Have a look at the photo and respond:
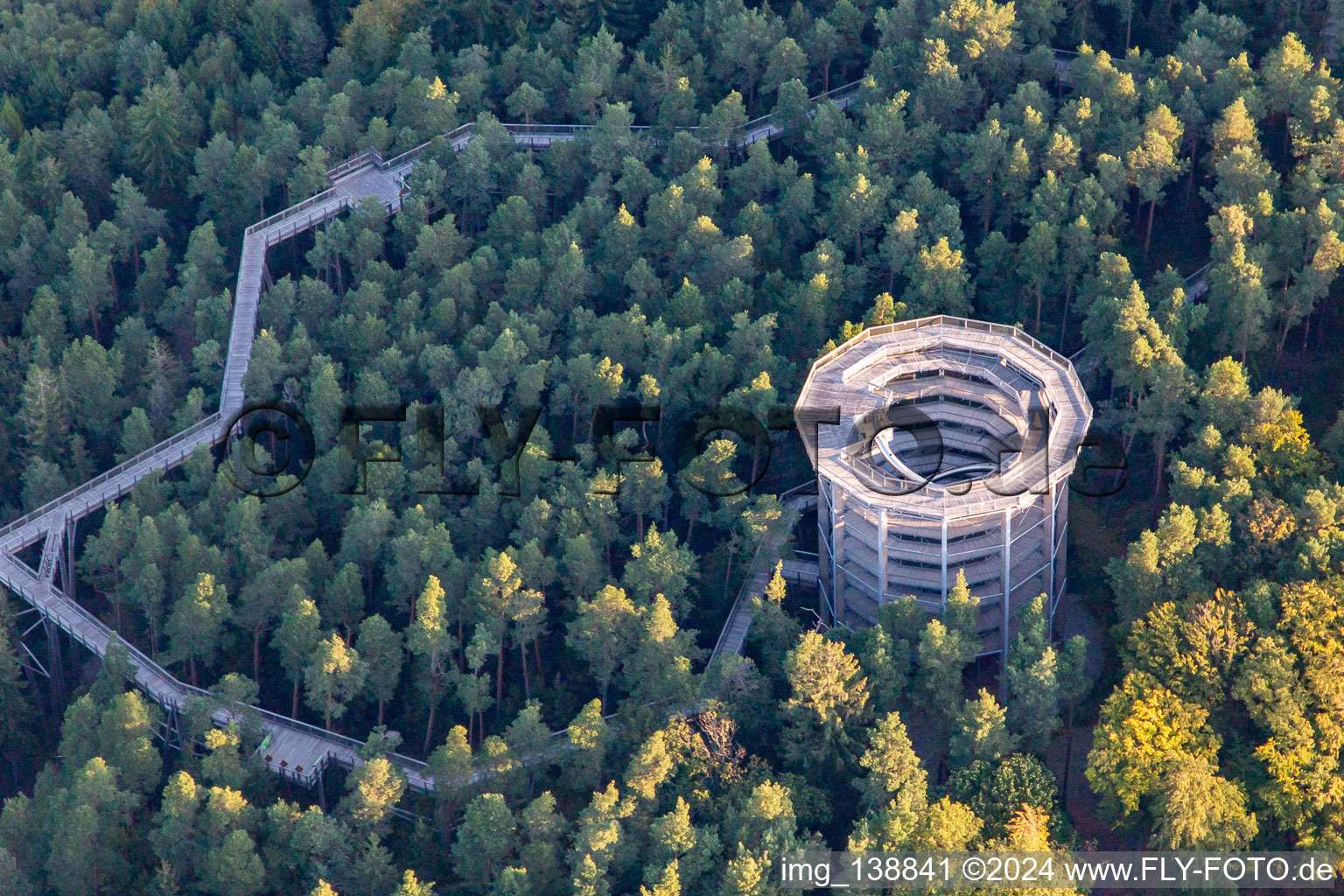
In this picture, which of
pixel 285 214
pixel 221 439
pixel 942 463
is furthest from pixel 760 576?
pixel 285 214

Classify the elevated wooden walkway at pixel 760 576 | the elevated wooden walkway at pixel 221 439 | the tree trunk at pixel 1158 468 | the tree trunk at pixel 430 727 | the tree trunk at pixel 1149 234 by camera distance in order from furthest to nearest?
the tree trunk at pixel 1149 234 → the tree trunk at pixel 1158 468 → the elevated wooden walkway at pixel 760 576 → the tree trunk at pixel 430 727 → the elevated wooden walkway at pixel 221 439

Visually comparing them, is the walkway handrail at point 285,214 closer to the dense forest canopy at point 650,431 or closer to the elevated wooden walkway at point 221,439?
the elevated wooden walkway at point 221,439

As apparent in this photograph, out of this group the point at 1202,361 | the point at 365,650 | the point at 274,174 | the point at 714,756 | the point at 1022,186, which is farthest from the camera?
the point at 274,174

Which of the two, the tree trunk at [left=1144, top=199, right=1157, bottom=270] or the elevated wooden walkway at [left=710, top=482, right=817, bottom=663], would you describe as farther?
the tree trunk at [left=1144, top=199, right=1157, bottom=270]

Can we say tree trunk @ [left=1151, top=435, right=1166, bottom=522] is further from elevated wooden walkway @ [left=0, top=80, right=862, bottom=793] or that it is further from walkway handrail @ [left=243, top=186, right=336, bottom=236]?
walkway handrail @ [left=243, top=186, right=336, bottom=236]

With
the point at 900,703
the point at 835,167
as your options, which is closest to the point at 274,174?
the point at 835,167

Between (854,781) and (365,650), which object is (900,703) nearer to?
(854,781)

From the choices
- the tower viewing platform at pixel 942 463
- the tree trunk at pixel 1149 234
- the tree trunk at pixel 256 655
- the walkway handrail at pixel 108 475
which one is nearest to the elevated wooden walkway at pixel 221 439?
the walkway handrail at pixel 108 475

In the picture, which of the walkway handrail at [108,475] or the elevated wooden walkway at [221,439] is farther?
the walkway handrail at [108,475]

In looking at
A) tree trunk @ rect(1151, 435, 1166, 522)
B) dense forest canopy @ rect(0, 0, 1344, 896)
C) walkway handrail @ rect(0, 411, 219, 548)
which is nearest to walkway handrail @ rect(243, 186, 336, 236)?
dense forest canopy @ rect(0, 0, 1344, 896)
